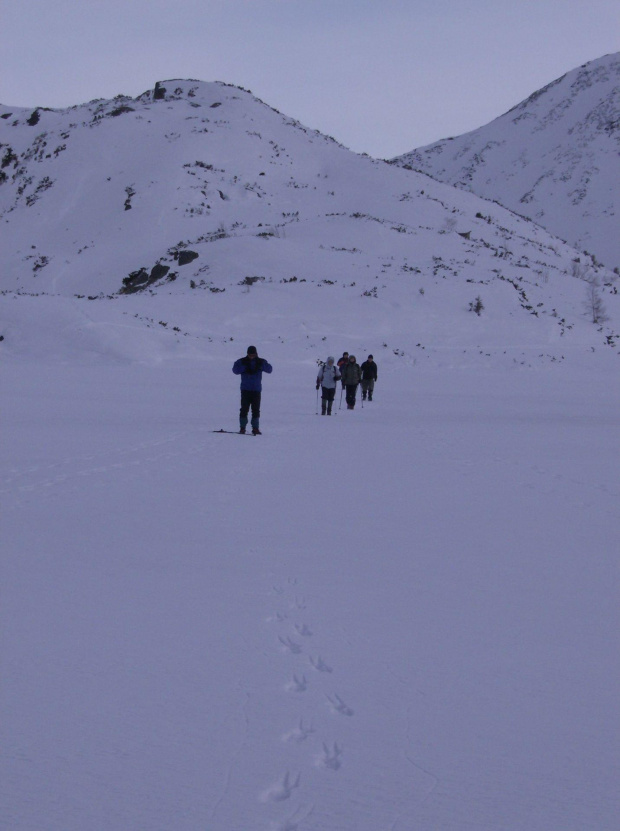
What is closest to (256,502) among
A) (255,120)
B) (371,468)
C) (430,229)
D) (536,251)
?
(371,468)

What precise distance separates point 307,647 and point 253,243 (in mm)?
50858

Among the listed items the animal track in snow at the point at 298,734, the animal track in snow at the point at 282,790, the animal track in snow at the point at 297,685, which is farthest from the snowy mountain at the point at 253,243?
the animal track in snow at the point at 282,790

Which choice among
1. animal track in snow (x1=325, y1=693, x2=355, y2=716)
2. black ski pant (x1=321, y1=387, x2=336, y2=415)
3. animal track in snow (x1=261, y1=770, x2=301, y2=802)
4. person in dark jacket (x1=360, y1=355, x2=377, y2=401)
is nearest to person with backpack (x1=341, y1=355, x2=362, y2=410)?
person in dark jacket (x1=360, y1=355, x2=377, y2=401)

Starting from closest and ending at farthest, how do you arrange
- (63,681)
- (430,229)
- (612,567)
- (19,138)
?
(63,681) < (612,567) < (430,229) < (19,138)

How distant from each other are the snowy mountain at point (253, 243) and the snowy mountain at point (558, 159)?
4139 cm

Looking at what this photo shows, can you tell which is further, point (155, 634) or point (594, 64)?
point (594, 64)

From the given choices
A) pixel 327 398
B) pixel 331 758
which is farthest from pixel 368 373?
pixel 331 758

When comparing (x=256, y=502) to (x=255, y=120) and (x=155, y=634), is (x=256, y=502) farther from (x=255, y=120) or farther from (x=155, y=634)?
(x=255, y=120)

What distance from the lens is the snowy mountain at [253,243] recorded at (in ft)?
133

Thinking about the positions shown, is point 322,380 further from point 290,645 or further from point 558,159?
point 558,159

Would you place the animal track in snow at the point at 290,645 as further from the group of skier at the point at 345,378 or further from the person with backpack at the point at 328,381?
the person with backpack at the point at 328,381

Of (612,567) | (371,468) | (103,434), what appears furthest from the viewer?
(103,434)

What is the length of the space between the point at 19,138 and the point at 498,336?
70.7m

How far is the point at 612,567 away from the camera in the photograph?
19.2ft
